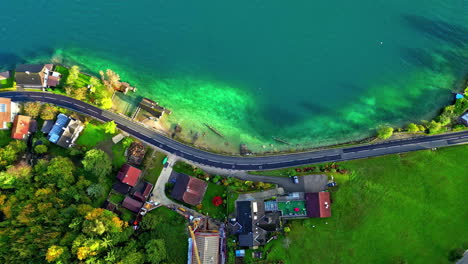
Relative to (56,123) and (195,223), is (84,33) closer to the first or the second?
(56,123)

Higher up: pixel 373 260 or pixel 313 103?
pixel 313 103

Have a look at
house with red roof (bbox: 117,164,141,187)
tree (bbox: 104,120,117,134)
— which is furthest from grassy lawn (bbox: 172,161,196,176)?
tree (bbox: 104,120,117,134)

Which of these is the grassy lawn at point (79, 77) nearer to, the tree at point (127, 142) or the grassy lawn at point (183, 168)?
the tree at point (127, 142)

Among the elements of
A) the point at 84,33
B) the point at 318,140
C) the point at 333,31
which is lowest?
the point at 318,140

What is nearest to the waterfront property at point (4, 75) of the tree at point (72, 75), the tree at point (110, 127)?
the tree at point (72, 75)

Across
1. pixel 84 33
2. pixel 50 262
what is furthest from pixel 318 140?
pixel 84 33

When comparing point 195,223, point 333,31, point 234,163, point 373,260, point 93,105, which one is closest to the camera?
point 373,260

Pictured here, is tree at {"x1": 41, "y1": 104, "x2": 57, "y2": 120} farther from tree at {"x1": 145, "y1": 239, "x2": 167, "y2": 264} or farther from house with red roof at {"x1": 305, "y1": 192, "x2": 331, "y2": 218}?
house with red roof at {"x1": 305, "y1": 192, "x2": 331, "y2": 218}
